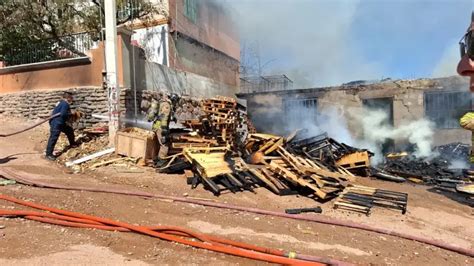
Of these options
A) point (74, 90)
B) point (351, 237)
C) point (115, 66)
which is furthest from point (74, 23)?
point (351, 237)

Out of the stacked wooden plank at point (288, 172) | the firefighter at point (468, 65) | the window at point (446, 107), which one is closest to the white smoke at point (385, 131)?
the window at point (446, 107)

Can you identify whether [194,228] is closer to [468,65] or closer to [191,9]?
[468,65]

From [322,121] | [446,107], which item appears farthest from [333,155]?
[446,107]

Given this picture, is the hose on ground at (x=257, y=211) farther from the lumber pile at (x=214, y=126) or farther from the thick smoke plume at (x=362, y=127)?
the thick smoke plume at (x=362, y=127)

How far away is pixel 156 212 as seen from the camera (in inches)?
224

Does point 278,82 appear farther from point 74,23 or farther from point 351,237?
point 351,237

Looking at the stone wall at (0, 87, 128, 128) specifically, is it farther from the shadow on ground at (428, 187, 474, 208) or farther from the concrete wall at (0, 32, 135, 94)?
the shadow on ground at (428, 187, 474, 208)

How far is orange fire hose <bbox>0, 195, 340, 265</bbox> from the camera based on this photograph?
4059 mm

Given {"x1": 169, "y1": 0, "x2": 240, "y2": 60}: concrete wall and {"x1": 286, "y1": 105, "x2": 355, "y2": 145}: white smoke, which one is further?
{"x1": 286, "y1": 105, "x2": 355, "y2": 145}: white smoke

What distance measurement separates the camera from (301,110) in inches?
762

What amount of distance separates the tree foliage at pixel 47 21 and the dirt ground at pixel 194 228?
703 centimetres

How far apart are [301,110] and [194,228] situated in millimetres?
14948

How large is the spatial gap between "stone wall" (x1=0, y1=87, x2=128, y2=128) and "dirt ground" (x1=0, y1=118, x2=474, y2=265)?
337 centimetres

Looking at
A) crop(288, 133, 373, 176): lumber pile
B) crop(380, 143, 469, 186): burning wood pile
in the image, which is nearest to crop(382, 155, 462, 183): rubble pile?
crop(380, 143, 469, 186): burning wood pile
